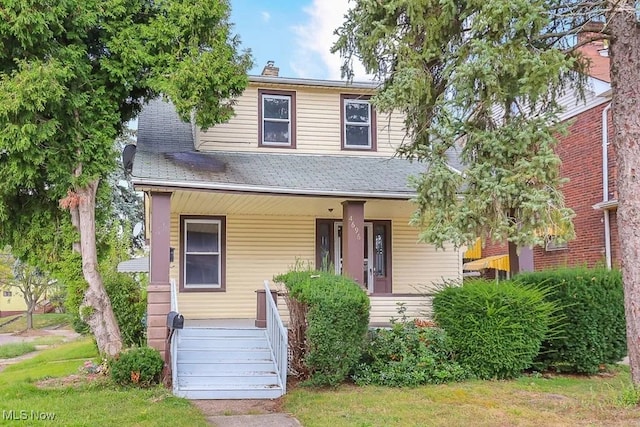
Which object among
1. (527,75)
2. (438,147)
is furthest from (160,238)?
(527,75)

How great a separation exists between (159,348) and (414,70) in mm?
5470

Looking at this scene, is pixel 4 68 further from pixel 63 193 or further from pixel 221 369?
pixel 221 369

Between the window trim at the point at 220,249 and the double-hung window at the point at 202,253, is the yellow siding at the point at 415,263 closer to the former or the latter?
the window trim at the point at 220,249

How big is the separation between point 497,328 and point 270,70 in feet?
28.6

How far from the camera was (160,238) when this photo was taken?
8.76 meters

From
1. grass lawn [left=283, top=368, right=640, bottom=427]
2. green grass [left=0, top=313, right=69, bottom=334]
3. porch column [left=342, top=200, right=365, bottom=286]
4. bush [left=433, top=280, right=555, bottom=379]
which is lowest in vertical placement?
green grass [left=0, top=313, right=69, bottom=334]

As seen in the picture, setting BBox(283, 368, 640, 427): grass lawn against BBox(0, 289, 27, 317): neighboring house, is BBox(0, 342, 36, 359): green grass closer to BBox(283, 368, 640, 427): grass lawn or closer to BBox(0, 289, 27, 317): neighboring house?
BBox(283, 368, 640, 427): grass lawn

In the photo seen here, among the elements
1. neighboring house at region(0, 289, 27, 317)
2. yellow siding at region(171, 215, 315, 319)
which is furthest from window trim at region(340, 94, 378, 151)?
neighboring house at region(0, 289, 27, 317)

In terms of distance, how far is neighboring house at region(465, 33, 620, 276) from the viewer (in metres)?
13.6

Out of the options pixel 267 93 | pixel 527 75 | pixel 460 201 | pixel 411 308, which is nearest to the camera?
pixel 527 75

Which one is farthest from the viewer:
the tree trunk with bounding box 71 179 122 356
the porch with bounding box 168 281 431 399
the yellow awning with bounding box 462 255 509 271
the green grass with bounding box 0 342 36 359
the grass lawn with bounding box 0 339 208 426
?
the green grass with bounding box 0 342 36 359

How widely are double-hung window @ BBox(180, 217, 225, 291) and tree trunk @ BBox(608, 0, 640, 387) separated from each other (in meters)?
7.75

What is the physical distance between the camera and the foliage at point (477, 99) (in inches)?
274

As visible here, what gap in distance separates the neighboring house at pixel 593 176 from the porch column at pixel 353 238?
4.35 m
